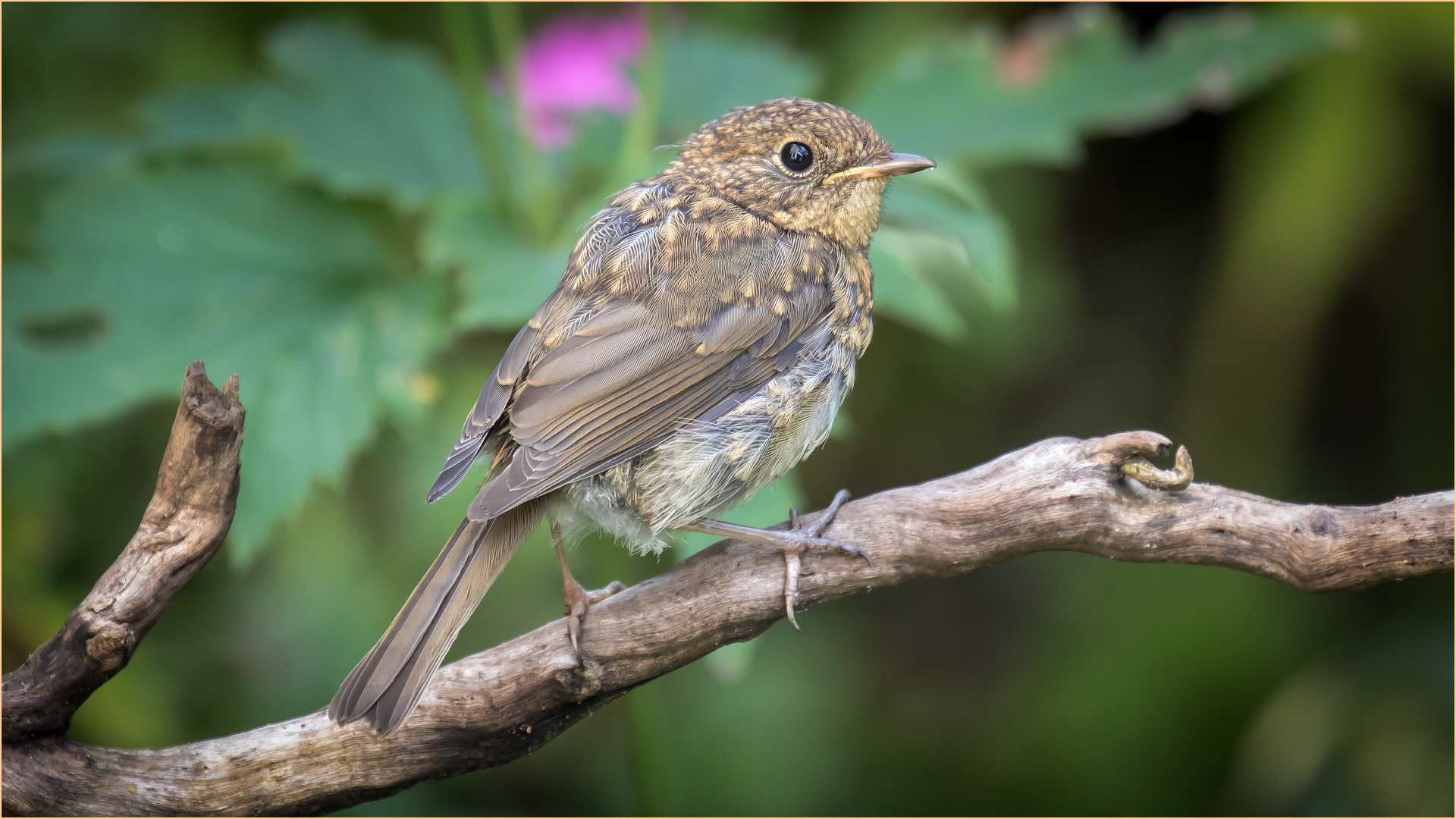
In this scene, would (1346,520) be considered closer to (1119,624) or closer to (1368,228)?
(1119,624)

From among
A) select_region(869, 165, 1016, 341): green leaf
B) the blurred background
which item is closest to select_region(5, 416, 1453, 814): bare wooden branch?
the blurred background

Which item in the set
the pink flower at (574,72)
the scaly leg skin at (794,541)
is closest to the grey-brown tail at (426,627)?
the scaly leg skin at (794,541)

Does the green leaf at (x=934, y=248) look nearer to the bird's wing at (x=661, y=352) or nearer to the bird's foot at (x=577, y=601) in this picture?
the bird's wing at (x=661, y=352)

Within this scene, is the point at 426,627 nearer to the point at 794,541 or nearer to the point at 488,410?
the point at 488,410

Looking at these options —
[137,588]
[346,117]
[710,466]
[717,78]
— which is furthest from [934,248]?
[137,588]

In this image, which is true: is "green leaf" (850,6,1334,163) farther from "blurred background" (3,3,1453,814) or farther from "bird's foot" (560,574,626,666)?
"bird's foot" (560,574,626,666)

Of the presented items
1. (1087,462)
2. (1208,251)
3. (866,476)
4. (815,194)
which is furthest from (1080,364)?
(1087,462)
